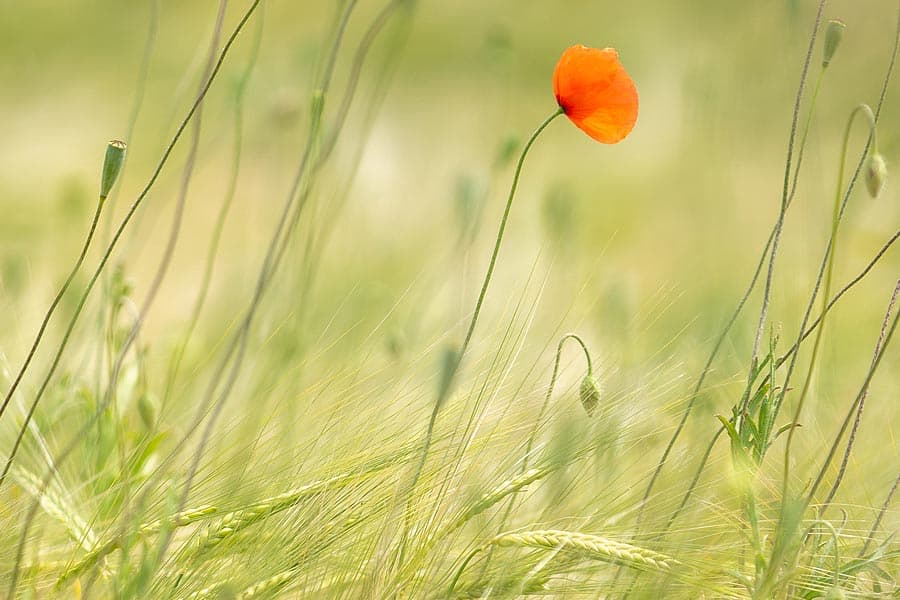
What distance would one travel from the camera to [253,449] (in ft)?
2.13

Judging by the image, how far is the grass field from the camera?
0.61 meters

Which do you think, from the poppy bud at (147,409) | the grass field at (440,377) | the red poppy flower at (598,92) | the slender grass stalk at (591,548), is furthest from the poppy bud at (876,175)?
the poppy bud at (147,409)

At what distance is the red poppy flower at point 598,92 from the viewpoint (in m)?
0.66

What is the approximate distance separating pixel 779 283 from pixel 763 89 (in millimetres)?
1053

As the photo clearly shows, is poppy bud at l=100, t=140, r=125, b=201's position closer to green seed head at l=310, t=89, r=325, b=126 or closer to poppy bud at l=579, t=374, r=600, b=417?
green seed head at l=310, t=89, r=325, b=126

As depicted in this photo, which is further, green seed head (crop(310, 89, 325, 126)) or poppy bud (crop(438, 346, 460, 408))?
green seed head (crop(310, 89, 325, 126))

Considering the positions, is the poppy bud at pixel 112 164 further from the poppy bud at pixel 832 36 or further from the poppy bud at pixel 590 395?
the poppy bud at pixel 832 36

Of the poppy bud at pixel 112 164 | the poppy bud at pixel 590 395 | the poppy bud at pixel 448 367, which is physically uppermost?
the poppy bud at pixel 112 164

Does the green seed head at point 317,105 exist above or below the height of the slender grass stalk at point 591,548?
above

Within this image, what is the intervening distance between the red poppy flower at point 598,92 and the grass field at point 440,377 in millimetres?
97

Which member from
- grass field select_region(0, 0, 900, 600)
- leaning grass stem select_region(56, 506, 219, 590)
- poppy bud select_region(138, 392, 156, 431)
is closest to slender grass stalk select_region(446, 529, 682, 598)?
grass field select_region(0, 0, 900, 600)

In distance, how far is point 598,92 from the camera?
2.19 ft

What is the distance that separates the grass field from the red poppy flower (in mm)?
97

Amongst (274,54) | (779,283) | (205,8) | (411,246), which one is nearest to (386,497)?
(779,283)
